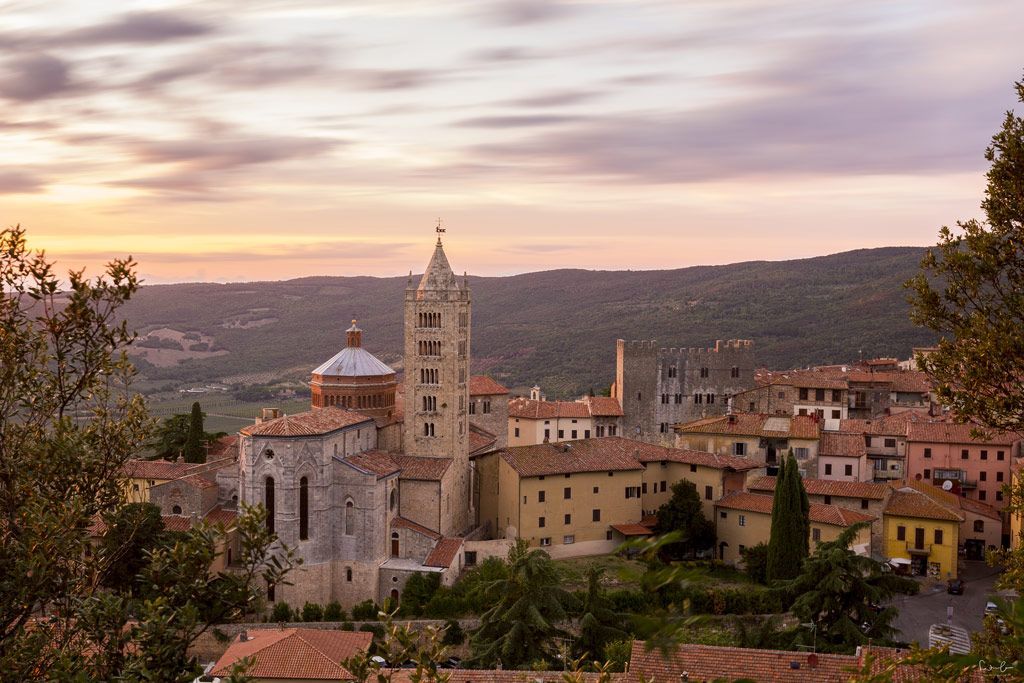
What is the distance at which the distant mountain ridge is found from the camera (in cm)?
11350

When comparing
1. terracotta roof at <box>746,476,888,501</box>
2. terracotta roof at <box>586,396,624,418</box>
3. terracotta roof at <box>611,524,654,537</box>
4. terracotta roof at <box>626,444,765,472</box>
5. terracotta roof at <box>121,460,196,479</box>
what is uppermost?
terracotta roof at <box>586,396,624,418</box>

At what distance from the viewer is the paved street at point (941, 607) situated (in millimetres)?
37375

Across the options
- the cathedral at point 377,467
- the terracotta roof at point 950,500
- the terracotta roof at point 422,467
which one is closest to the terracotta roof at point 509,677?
the cathedral at point 377,467

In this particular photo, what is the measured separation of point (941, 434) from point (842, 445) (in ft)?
18.2

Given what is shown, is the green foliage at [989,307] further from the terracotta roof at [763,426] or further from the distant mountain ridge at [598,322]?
the distant mountain ridge at [598,322]

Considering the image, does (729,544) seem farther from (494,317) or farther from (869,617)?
(494,317)

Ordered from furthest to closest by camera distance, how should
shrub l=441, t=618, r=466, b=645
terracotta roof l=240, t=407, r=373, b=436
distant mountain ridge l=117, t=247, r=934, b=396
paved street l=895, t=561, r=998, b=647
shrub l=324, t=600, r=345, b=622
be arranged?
distant mountain ridge l=117, t=247, r=934, b=396
terracotta roof l=240, t=407, r=373, b=436
shrub l=324, t=600, r=345, b=622
shrub l=441, t=618, r=466, b=645
paved street l=895, t=561, r=998, b=647

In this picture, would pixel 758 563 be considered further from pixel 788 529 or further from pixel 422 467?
pixel 422 467

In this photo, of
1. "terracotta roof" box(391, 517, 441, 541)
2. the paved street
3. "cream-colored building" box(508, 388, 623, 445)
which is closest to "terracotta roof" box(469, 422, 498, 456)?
"terracotta roof" box(391, 517, 441, 541)

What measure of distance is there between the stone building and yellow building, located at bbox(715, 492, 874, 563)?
18.6 metres

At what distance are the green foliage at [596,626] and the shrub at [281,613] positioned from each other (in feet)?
46.1

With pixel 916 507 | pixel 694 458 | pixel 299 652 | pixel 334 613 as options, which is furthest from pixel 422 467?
pixel 916 507

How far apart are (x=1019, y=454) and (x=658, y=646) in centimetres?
5507

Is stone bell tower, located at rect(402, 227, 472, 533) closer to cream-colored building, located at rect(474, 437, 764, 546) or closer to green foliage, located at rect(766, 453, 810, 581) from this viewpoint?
cream-colored building, located at rect(474, 437, 764, 546)
